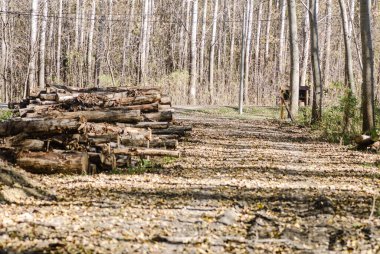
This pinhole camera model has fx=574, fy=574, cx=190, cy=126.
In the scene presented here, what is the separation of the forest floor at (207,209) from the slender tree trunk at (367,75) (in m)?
2.49

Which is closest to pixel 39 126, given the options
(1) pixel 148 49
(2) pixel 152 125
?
(2) pixel 152 125

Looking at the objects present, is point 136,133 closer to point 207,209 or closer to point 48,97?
point 48,97

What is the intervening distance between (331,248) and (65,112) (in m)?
9.88

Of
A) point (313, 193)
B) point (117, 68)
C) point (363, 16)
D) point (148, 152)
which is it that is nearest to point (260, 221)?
point (313, 193)

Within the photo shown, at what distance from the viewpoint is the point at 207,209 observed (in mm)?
7598

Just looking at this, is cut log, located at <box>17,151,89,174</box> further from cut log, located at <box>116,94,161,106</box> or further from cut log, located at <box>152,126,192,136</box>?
cut log, located at <box>116,94,161,106</box>

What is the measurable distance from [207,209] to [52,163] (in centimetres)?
379

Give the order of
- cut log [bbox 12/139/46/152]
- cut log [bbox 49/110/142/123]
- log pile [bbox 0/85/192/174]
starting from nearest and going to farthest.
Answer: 1. log pile [bbox 0/85/192/174]
2. cut log [bbox 12/139/46/152]
3. cut log [bbox 49/110/142/123]

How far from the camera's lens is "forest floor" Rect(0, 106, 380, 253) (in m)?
5.89

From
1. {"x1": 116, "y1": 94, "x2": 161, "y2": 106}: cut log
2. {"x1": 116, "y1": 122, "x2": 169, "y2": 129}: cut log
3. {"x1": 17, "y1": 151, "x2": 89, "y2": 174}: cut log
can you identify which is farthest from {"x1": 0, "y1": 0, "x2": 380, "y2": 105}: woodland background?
{"x1": 17, "y1": 151, "x2": 89, "y2": 174}: cut log

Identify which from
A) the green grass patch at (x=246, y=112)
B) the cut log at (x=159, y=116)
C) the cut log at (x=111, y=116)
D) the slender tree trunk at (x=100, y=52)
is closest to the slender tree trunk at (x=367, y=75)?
the cut log at (x=159, y=116)

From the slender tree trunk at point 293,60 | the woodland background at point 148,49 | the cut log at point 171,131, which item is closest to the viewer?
the cut log at point 171,131

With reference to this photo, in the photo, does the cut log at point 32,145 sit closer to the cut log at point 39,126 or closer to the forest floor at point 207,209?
the cut log at point 39,126

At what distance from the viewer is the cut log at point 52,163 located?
10234mm
